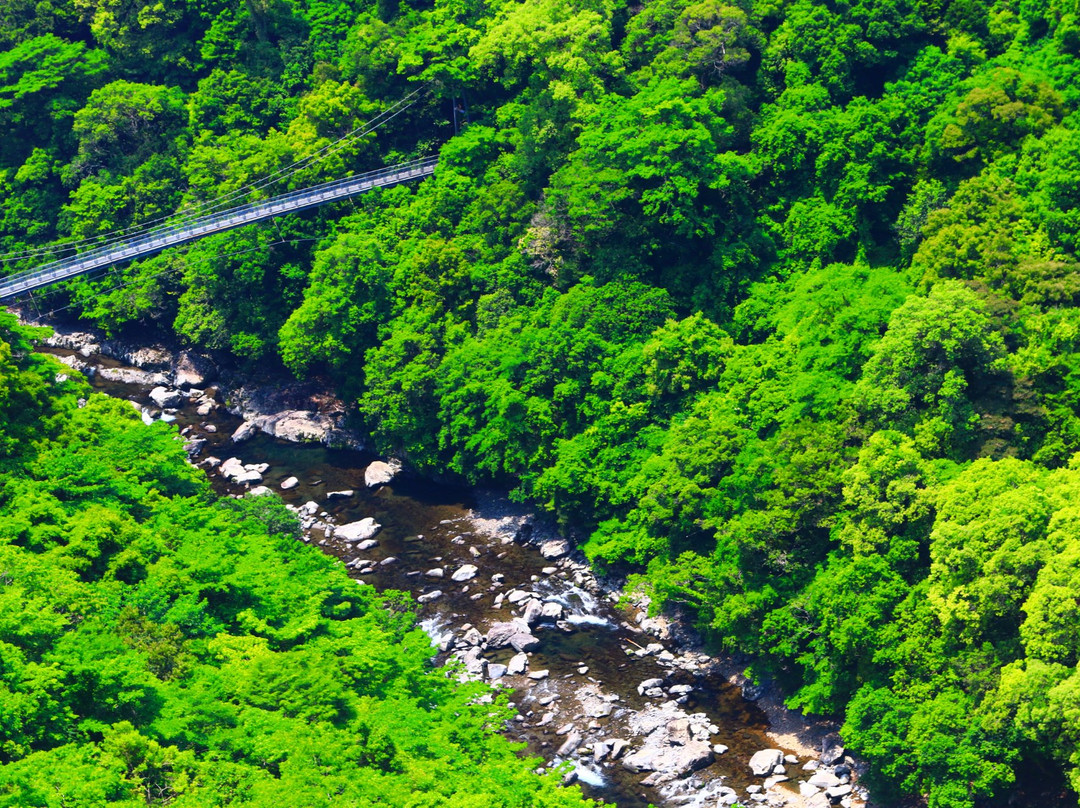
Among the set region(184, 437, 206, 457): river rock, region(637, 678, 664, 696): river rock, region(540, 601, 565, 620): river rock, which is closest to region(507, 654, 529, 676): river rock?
region(540, 601, 565, 620): river rock

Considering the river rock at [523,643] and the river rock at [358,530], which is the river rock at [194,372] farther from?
the river rock at [523,643]

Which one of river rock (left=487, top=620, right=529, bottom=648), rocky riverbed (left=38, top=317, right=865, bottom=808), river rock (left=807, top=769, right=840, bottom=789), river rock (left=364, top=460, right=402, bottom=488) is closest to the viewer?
river rock (left=807, top=769, right=840, bottom=789)

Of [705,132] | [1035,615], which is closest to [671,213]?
[705,132]

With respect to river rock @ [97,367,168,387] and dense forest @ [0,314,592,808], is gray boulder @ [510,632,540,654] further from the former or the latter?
river rock @ [97,367,168,387]

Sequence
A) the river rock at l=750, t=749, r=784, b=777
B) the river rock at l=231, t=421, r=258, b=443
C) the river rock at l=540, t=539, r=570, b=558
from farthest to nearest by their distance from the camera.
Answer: the river rock at l=231, t=421, r=258, b=443 → the river rock at l=540, t=539, r=570, b=558 → the river rock at l=750, t=749, r=784, b=777

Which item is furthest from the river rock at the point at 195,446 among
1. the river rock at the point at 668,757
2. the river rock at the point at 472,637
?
the river rock at the point at 668,757

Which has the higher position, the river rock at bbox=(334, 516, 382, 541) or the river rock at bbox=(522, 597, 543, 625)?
the river rock at bbox=(334, 516, 382, 541)

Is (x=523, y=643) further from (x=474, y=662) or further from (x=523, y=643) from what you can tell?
(x=474, y=662)

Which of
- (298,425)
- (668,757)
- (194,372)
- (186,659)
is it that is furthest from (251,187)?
(668,757)

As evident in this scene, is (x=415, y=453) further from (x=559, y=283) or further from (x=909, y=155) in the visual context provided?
(x=909, y=155)
